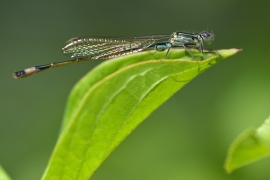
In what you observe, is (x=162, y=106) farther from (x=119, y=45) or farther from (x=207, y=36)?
(x=207, y=36)

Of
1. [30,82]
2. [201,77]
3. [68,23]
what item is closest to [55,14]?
[68,23]

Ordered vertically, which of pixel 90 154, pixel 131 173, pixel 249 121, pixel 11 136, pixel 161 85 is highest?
pixel 161 85

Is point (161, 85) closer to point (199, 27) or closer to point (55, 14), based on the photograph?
point (199, 27)

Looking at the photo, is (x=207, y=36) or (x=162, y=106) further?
(x=162, y=106)

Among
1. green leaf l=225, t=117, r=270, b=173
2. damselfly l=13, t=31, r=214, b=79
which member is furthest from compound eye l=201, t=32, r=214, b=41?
green leaf l=225, t=117, r=270, b=173

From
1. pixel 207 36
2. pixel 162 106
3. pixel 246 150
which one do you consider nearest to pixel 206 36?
pixel 207 36
